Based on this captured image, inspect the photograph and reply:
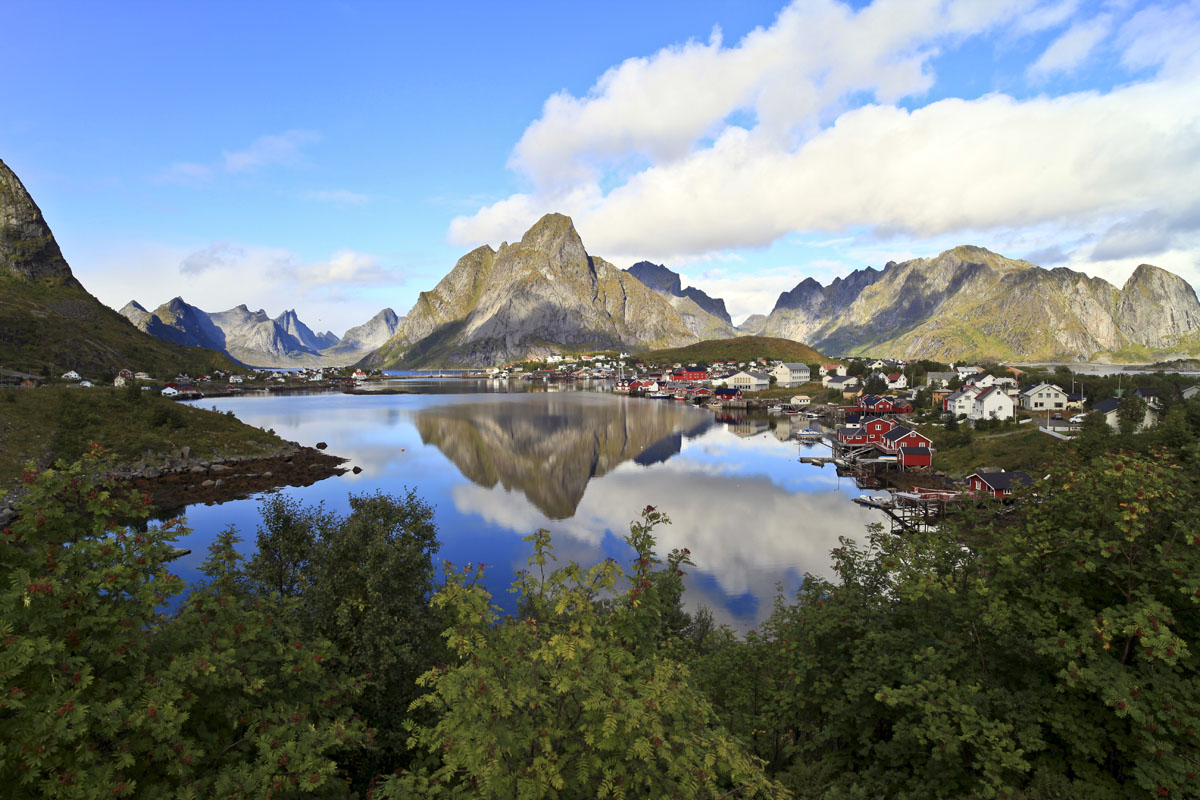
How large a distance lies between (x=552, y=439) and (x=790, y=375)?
122 m

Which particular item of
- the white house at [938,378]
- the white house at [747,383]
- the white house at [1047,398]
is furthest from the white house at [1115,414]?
the white house at [747,383]

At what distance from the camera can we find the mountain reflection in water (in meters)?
63.3

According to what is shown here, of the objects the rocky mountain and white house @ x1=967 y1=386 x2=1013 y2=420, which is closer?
white house @ x1=967 y1=386 x2=1013 y2=420

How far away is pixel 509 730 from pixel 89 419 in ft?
281

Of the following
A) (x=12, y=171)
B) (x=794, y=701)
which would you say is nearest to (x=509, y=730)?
(x=794, y=701)

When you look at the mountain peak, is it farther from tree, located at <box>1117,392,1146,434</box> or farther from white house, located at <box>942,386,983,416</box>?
tree, located at <box>1117,392,1146,434</box>

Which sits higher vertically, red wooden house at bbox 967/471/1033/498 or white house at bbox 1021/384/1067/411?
white house at bbox 1021/384/1067/411

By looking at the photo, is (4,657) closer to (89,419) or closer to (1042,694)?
(1042,694)

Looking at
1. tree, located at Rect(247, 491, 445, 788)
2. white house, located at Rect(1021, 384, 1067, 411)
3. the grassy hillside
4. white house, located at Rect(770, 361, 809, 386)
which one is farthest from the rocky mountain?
white house, located at Rect(770, 361, 809, 386)

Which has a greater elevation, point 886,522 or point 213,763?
point 213,763

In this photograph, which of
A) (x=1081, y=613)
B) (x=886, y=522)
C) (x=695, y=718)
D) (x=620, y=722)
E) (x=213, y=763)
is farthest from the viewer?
(x=886, y=522)

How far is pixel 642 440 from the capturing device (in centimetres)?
9081

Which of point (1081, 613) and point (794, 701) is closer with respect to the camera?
point (1081, 613)

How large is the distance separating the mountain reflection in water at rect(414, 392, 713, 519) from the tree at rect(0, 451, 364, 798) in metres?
41.1
